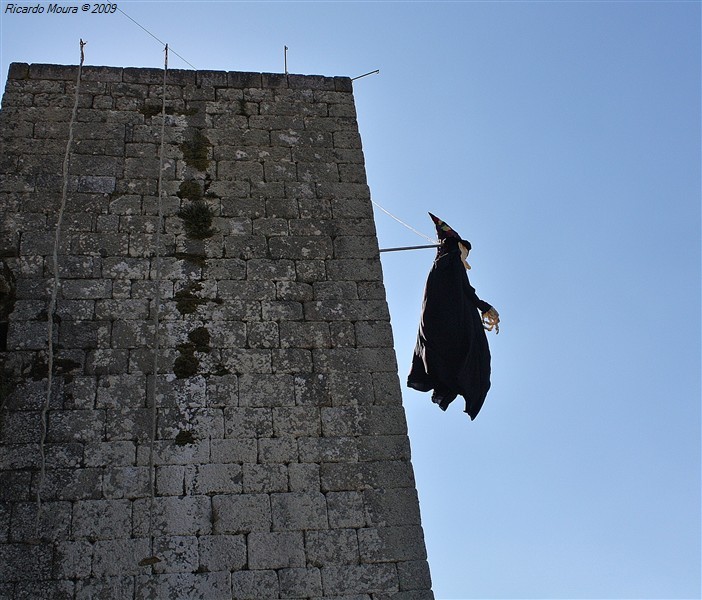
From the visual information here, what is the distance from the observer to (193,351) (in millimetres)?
5617

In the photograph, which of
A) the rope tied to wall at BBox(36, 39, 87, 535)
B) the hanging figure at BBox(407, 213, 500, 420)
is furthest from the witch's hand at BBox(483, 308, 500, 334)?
the rope tied to wall at BBox(36, 39, 87, 535)

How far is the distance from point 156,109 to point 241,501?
3.25 metres

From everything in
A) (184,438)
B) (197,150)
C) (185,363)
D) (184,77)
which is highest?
(184,77)

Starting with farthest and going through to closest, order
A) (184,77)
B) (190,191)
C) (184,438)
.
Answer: (184,77), (190,191), (184,438)

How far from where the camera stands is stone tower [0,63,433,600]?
16.3ft

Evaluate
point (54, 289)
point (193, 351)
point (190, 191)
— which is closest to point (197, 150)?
point (190, 191)

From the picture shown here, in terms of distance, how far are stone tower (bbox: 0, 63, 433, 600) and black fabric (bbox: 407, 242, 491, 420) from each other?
11.7 inches

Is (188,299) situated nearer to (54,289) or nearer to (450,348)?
(54,289)

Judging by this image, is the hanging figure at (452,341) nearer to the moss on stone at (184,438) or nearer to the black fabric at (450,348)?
the black fabric at (450,348)

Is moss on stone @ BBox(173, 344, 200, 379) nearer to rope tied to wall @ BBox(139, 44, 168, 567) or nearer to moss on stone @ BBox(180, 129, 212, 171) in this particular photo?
rope tied to wall @ BBox(139, 44, 168, 567)

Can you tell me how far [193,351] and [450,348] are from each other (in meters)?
1.75

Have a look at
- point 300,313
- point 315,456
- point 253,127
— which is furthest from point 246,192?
point 315,456

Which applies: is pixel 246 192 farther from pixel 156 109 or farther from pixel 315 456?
pixel 315 456

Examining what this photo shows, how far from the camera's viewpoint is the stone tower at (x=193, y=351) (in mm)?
4965
